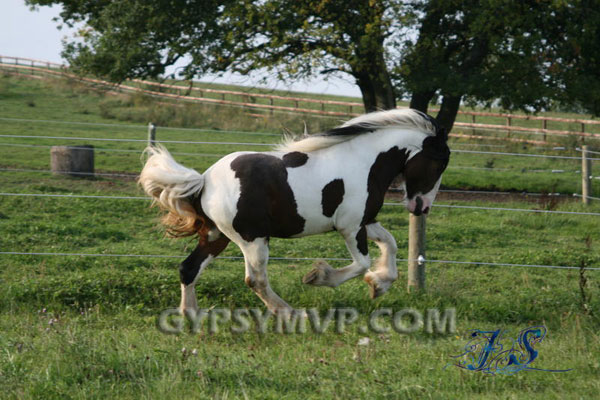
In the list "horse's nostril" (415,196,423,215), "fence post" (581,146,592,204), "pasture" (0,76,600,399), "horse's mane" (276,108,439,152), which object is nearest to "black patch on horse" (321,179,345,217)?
"horse's mane" (276,108,439,152)

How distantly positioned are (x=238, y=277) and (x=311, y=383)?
3021 millimetres

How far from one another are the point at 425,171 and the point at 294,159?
122cm

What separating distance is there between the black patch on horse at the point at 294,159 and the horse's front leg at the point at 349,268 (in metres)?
0.72

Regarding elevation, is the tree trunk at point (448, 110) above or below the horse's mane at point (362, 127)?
above

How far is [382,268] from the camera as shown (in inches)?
245

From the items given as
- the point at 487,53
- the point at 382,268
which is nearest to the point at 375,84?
the point at 487,53

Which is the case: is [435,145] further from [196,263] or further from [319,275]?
[196,263]

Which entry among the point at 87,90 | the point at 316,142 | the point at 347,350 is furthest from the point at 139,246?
the point at 87,90

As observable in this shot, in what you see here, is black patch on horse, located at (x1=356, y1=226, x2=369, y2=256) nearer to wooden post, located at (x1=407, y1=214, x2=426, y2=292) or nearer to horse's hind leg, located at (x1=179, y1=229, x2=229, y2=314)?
horse's hind leg, located at (x1=179, y1=229, x2=229, y2=314)

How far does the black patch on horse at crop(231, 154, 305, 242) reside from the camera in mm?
5730

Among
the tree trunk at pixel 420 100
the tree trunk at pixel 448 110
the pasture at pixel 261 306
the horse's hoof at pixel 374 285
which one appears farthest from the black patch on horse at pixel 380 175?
the tree trunk at pixel 448 110

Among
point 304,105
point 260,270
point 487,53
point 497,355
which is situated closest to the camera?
point 497,355

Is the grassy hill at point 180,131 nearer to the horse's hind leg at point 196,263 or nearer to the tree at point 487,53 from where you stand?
the tree at point 487,53

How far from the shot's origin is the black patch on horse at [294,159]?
5891 mm
